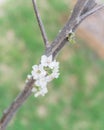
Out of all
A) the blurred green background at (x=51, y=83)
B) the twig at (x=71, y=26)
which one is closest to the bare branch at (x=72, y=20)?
the twig at (x=71, y=26)

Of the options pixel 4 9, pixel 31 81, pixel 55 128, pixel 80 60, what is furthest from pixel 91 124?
pixel 31 81

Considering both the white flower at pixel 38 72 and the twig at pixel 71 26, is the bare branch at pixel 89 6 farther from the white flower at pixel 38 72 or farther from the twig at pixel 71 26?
the white flower at pixel 38 72

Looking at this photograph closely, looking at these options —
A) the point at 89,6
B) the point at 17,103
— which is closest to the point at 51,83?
the point at 17,103

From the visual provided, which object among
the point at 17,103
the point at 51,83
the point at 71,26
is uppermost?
the point at 51,83

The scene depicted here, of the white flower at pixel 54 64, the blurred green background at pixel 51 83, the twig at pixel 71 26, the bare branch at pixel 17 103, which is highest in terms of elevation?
the blurred green background at pixel 51 83

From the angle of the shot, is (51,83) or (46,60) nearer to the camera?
(46,60)

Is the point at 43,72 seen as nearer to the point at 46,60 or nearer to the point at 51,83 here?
the point at 46,60

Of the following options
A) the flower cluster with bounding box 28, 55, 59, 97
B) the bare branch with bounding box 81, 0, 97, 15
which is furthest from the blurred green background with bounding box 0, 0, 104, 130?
the bare branch with bounding box 81, 0, 97, 15

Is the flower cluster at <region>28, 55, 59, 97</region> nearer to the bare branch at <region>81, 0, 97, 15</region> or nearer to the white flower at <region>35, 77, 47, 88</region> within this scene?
the white flower at <region>35, 77, 47, 88</region>
